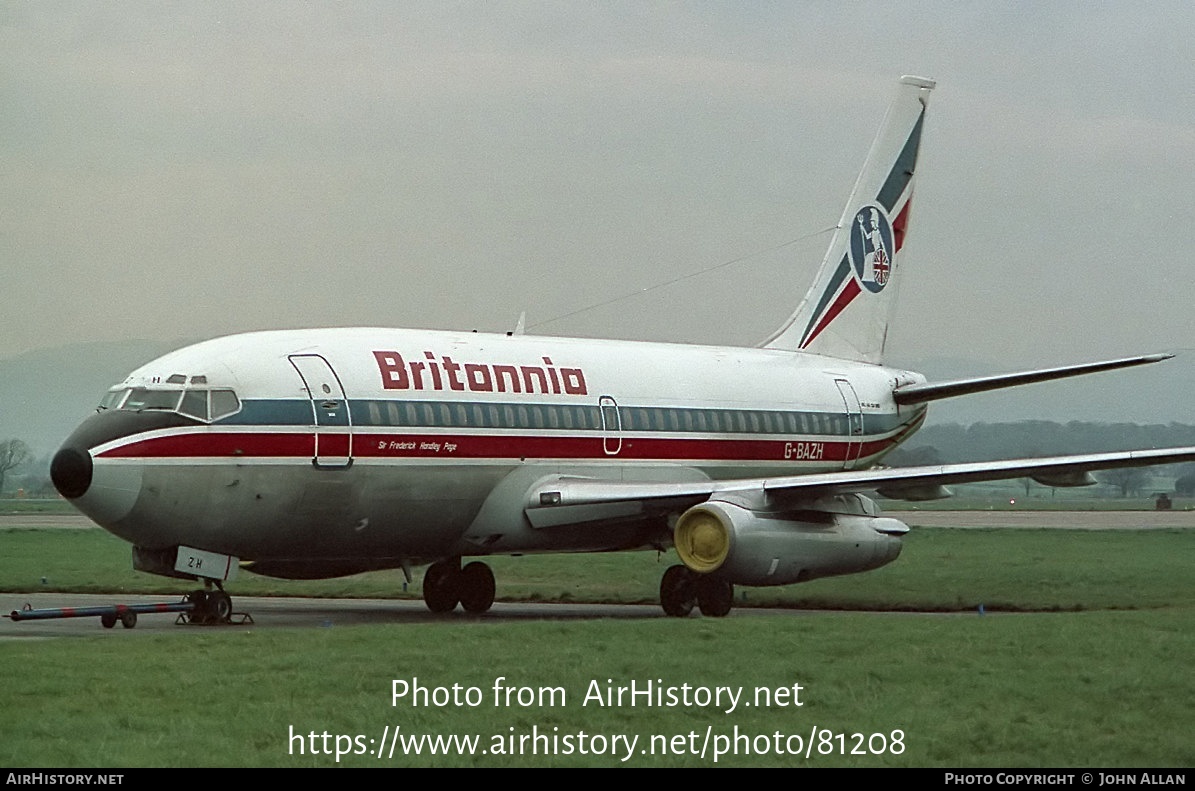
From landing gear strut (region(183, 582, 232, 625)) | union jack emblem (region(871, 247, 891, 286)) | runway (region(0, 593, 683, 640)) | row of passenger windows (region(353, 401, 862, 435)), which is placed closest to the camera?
runway (region(0, 593, 683, 640))

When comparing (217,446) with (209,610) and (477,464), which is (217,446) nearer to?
(209,610)

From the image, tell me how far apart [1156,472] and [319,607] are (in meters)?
138

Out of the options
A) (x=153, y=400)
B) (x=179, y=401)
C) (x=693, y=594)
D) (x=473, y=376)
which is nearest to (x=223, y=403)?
(x=179, y=401)

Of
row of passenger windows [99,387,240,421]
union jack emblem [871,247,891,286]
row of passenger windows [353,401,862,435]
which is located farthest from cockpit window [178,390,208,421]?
union jack emblem [871,247,891,286]

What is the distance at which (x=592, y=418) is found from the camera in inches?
1065

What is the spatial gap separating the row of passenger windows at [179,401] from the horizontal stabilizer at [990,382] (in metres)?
13.1

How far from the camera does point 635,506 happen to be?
26.0 m

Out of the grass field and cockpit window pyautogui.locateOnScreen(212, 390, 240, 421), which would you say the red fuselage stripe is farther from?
the grass field

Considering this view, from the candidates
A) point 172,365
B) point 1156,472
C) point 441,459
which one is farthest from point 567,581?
point 1156,472

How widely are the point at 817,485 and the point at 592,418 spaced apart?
12.8 feet

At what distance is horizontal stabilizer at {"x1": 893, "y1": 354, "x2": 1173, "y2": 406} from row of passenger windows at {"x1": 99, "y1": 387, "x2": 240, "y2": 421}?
1305 cm

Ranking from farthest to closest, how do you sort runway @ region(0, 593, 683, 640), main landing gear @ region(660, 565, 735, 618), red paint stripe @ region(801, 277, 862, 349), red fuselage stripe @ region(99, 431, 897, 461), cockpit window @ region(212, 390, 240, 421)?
red paint stripe @ region(801, 277, 862, 349) < main landing gear @ region(660, 565, 735, 618) < runway @ region(0, 593, 683, 640) < cockpit window @ region(212, 390, 240, 421) < red fuselage stripe @ region(99, 431, 897, 461)

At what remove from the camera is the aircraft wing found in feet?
79.9
